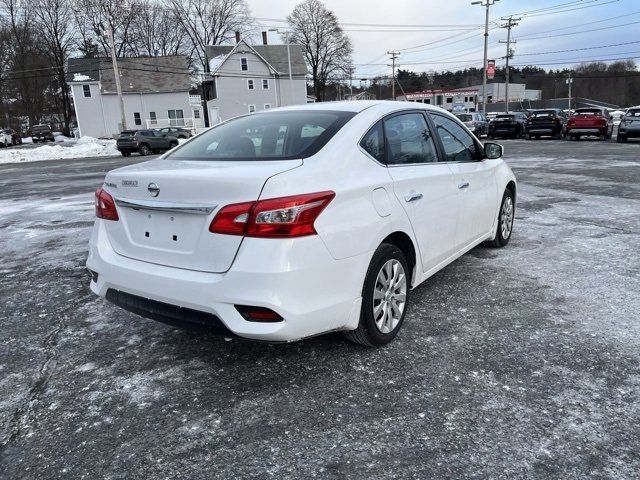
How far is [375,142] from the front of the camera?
3.40 m

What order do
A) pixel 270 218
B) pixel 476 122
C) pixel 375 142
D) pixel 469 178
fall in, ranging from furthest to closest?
pixel 476 122, pixel 469 178, pixel 375 142, pixel 270 218

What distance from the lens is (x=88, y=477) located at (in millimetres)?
2279

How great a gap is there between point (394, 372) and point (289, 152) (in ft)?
4.99

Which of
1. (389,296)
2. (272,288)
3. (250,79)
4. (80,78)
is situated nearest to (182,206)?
(272,288)

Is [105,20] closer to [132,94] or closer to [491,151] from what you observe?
[132,94]

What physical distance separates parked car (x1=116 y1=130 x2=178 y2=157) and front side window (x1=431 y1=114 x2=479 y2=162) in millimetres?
26511

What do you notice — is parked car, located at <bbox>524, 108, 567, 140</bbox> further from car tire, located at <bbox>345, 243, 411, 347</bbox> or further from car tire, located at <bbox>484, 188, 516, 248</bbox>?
car tire, located at <bbox>345, 243, 411, 347</bbox>

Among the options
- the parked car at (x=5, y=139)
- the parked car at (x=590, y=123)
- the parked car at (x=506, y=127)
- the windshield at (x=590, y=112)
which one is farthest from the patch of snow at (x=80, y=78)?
the windshield at (x=590, y=112)

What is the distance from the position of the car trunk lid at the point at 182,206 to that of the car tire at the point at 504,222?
3.49 meters

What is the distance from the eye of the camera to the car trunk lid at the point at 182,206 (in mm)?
2666

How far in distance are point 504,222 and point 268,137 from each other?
3.39 meters

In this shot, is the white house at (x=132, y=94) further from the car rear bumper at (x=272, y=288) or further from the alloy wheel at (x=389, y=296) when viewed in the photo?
the car rear bumper at (x=272, y=288)

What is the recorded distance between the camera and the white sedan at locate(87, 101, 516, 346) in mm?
2619

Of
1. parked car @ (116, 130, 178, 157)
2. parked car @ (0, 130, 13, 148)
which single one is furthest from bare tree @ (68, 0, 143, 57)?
parked car @ (116, 130, 178, 157)
